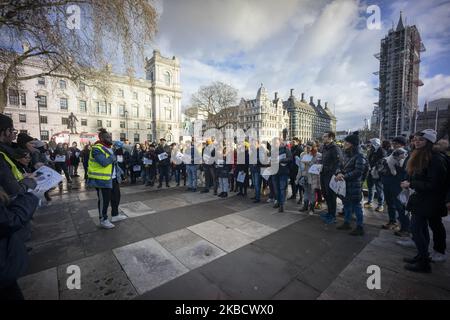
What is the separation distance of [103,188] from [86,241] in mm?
1173

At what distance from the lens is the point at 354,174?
426 cm

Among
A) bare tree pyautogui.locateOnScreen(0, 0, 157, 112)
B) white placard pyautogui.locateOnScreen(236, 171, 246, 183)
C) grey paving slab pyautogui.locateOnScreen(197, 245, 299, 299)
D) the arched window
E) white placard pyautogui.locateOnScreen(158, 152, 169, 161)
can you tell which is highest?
the arched window

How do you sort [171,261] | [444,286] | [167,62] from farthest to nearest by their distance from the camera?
[167,62], [171,261], [444,286]

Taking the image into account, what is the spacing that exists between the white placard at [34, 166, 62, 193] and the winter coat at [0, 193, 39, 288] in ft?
1.20

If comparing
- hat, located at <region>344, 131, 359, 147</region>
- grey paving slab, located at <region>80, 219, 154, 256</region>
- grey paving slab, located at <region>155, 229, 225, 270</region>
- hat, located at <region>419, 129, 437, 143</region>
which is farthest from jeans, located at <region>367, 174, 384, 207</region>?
grey paving slab, located at <region>80, 219, 154, 256</region>

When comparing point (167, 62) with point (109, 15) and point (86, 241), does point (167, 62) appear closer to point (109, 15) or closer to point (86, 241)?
point (109, 15)

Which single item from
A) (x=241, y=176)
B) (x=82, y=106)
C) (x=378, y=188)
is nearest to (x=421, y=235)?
(x=378, y=188)

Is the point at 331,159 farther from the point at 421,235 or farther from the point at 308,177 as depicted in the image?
the point at 421,235

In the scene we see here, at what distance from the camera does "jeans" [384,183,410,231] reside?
4168mm

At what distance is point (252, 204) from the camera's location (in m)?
6.41

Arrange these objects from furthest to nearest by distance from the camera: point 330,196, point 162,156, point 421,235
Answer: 1. point 162,156
2. point 330,196
3. point 421,235

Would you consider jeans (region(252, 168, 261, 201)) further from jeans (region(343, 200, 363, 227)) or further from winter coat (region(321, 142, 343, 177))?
jeans (region(343, 200, 363, 227))

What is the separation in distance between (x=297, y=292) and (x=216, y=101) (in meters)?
39.5
